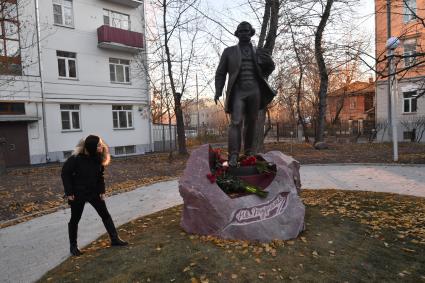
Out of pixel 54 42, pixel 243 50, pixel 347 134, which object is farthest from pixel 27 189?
pixel 347 134

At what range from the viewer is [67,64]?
19.0 meters

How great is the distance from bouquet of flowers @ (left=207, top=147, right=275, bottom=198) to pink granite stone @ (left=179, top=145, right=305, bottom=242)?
0.45ft

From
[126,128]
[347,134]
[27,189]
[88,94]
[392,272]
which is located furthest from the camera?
[347,134]

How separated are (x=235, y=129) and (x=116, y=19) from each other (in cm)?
1882

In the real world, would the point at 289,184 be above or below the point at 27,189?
above

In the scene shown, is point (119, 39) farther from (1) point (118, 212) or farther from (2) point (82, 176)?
(2) point (82, 176)

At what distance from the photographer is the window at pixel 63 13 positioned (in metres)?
18.5

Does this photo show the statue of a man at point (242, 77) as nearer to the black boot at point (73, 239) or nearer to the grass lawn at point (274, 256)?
the grass lawn at point (274, 256)

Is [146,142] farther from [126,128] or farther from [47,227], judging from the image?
[47,227]

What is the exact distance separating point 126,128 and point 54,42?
6692 millimetres

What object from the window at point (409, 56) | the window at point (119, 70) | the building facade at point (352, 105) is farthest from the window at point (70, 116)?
the building facade at point (352, 105)

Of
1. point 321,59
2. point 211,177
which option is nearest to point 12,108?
point 211,177

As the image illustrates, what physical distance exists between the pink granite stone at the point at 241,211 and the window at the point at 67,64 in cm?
1674

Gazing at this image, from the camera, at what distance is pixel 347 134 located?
32094 mm
